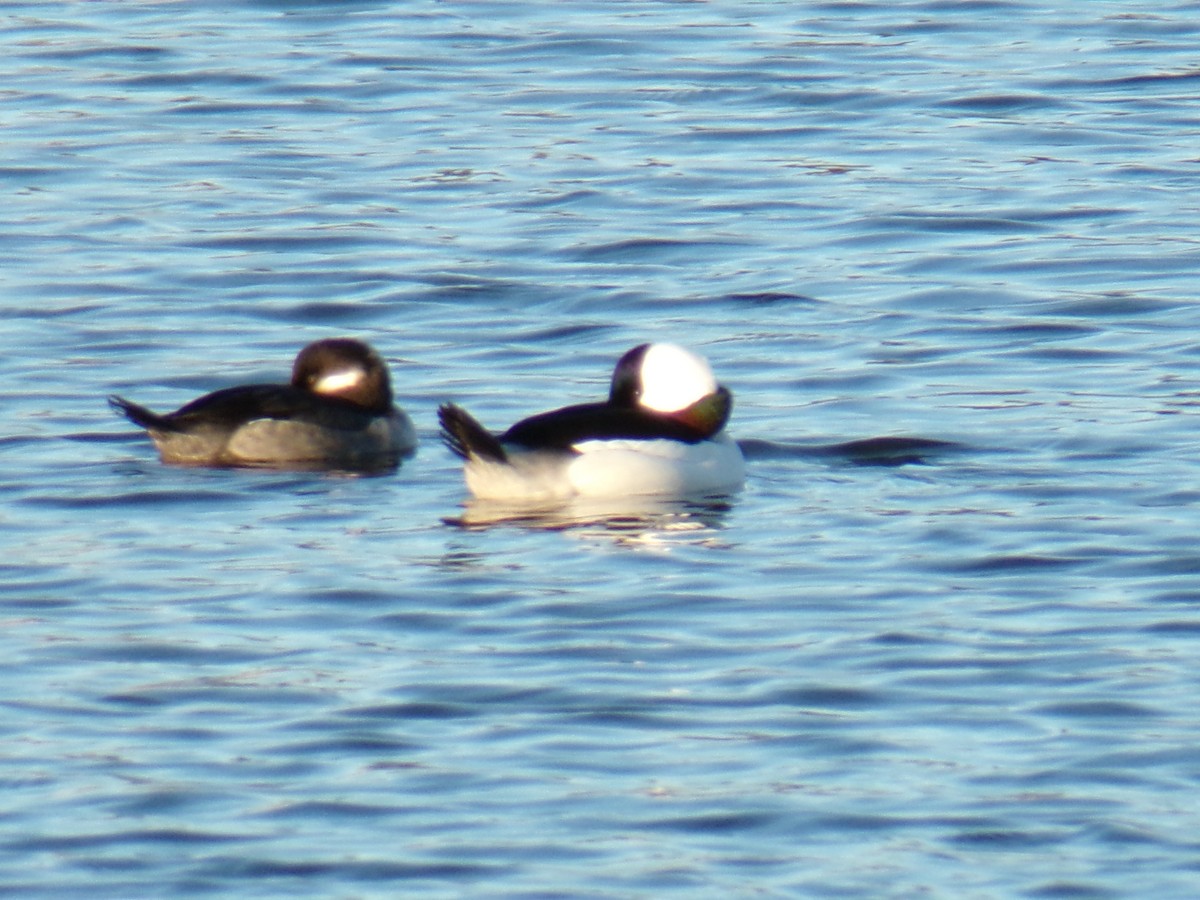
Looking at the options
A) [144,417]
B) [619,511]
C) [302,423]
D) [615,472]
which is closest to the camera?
[619,511]

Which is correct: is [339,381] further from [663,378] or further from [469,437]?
[469,437]

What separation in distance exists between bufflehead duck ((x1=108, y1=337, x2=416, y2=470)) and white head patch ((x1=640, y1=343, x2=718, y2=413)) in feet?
3.69

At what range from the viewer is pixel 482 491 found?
1063cm

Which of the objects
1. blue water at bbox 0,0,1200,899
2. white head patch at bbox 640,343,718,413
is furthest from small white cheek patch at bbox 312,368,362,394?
white head patch at bbox 640,343,718,413

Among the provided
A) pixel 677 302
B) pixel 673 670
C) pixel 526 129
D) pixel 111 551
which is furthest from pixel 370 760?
pixel 526 129

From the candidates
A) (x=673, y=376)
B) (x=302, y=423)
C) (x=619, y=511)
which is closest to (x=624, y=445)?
(x=619, y=511)

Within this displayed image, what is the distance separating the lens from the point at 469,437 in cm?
1037

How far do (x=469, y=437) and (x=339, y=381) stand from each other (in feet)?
5.30

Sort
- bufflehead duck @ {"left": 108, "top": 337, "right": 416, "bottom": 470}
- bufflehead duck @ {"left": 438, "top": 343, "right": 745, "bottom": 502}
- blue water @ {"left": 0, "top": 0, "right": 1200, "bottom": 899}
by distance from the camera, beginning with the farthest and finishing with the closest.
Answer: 1. bufflehead duck @ {"left": 108, "top": 337, "right": 416, "bottom": 470}
2. bufflehead duck @ {"left": 438, "top": 343, "right": 745, "bottom": 502}
3. blue water @ {"left": 0, "top": 0, "right": 1200, "bottom": 899}

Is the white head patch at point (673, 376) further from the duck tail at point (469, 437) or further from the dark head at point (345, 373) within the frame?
the dark head at point (345, 373)

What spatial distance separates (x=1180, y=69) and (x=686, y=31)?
386 centimetres

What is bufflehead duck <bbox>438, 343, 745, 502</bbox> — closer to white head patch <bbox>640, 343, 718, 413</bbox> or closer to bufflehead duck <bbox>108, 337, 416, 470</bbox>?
white head patch <bbox>640, 343, 718, 413</bbox>

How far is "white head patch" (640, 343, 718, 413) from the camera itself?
444 inches

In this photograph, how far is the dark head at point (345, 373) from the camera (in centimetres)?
1177
